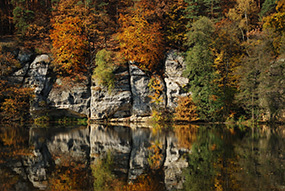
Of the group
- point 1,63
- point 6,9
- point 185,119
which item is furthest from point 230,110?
point 6,9

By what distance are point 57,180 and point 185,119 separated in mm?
20740

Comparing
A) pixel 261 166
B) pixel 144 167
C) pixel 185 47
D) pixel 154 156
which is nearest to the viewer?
pixel 261 166

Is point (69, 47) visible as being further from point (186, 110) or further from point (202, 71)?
point (202, 71)

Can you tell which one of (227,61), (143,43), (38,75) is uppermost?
(143,43)

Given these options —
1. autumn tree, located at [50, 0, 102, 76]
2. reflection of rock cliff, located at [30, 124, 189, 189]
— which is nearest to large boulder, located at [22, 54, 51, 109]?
autumn tree, located at [50, 0, 102, 76]

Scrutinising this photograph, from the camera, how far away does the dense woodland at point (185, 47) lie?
25641mm

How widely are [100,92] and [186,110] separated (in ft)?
33.1

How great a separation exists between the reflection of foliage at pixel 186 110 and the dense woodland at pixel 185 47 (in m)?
0.11

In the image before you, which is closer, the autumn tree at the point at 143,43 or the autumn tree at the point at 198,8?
the autumn tree at the point at 143,43

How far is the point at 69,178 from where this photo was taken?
6.84m

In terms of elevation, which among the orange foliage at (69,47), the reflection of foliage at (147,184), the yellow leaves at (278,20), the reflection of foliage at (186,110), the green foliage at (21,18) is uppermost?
the green foliage at (21,18)

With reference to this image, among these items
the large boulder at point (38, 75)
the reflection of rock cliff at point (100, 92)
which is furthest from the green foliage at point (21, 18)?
the reflection of rock cliff at point (100, 92)

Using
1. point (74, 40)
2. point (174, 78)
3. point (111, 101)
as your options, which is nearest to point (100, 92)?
point (111, 101)

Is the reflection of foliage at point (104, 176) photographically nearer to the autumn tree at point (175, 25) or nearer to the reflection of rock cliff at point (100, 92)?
the reflection of rock cliff at point (100, 92)
